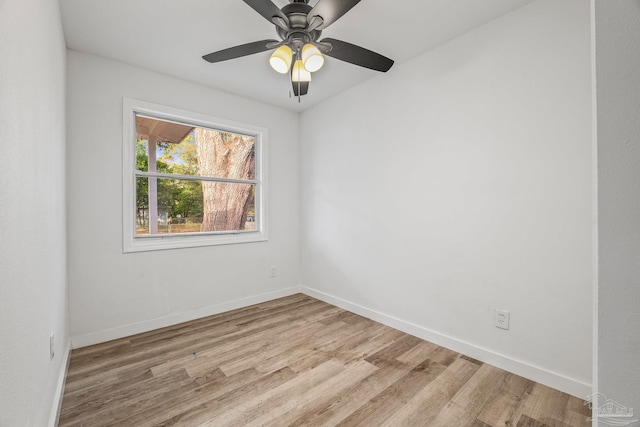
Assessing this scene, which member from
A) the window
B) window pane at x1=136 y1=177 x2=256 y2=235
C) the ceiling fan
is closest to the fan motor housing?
the ceiling fan

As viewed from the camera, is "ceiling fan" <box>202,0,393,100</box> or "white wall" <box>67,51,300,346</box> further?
"white wall" <box>67,51,300,346</box>

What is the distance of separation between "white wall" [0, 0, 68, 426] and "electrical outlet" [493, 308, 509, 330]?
7.99 ft

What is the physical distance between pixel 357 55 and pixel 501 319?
82.1 inches

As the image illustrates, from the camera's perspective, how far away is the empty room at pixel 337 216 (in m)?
0.87

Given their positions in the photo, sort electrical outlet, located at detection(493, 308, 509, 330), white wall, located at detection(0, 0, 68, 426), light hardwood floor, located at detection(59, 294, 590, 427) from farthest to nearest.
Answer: electrical outlet, located at detection(493, 308, 509, 330) → light hardwood floor, located at detection(59, 294, 590, 427) → white wall, located at detection(0, 0, 68, 426)

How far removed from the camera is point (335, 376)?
185 centimetres

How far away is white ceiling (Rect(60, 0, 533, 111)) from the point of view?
5.90ft

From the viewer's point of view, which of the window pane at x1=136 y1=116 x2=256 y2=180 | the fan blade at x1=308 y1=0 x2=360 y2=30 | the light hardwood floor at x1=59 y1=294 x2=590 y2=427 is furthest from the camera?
the window pane at x1=136 y1=116 x2=256 y2=180

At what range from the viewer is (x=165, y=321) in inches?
104

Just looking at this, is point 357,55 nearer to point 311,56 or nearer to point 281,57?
point 311,56

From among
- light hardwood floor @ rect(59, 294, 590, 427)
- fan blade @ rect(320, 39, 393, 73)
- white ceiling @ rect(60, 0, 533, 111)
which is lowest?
light hardwood floor @ rect(59, 294, 590, 427)

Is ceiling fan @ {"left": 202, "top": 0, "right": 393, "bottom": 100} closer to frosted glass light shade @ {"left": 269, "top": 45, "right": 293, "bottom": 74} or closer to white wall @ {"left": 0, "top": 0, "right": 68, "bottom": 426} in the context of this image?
frosted glass light shade @ {"left": 269, "top": 45, "right": 293, "bottom": 74}

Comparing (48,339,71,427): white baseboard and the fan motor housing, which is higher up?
the fan motor housing

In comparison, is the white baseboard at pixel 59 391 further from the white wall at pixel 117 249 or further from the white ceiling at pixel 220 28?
the white ceiling at pixel 220 28
